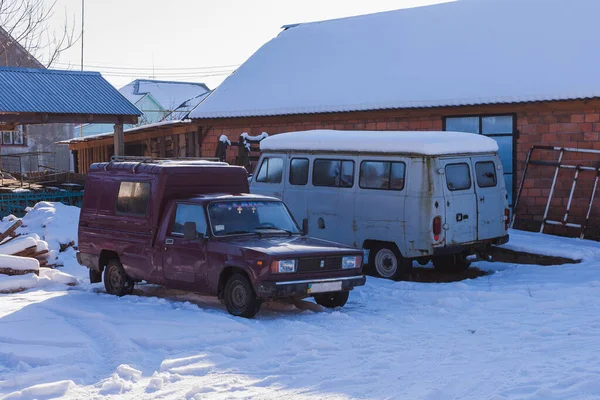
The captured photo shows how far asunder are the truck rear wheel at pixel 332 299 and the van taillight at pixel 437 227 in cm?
261

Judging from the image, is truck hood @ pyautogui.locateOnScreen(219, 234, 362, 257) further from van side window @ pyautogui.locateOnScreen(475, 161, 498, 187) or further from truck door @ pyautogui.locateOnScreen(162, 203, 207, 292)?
van side window @ pyautogui.locateOnScreen(475, 161, 498, 187)

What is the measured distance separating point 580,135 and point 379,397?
453 inches

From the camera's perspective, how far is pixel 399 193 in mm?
13234

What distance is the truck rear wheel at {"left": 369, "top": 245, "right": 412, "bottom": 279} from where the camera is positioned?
13.4 metres

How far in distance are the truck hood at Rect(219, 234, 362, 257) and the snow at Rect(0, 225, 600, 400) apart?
2.54ft

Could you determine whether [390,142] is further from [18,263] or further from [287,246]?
[18,263]

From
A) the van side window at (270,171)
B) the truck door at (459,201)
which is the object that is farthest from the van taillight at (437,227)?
the van side window at (270,171)

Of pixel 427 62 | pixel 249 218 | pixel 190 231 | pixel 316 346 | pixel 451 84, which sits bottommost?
pixel 316 346

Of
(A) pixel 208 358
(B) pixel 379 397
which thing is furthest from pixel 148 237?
(B) pixel 379 397

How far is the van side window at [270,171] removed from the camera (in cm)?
1519

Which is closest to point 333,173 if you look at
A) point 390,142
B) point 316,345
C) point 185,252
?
point 390,142

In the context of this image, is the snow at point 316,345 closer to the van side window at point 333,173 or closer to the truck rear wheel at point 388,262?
the truck rear wheel at point 388,262

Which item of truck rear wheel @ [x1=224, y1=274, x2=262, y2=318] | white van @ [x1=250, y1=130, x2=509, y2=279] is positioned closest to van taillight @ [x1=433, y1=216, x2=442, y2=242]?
white van @ [x1=250, y1=130, x2=509, y2=279]

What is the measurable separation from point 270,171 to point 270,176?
0.09 meters
